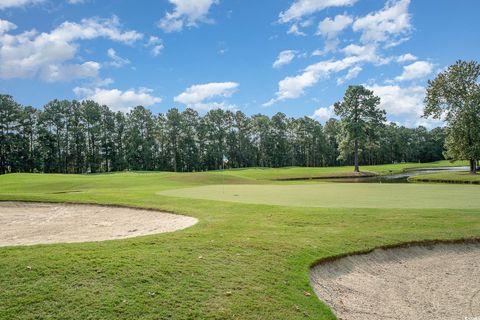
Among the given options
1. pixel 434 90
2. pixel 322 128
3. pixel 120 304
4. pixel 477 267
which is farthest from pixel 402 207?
pixel 322 128

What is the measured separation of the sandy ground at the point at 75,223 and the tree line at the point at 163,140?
177 feet

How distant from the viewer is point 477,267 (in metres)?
10.3

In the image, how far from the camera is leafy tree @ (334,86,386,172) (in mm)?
62656

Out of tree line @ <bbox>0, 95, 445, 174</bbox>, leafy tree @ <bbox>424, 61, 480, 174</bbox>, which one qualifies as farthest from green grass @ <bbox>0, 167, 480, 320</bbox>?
tree line @ <bbox>0, 95, 445, 174</bbox>

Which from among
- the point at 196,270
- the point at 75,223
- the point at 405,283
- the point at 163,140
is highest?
the point at 163,140

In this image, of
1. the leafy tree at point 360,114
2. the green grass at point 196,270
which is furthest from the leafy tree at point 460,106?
the green grass at point 196,270

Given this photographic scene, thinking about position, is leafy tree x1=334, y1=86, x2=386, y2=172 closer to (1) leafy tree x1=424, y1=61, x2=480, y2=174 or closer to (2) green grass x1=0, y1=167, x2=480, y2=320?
(1) leafy tree x1=424, y1=61, x2=480, y2=174

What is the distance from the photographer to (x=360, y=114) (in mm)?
63156

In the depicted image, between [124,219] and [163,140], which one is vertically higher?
[163,140]

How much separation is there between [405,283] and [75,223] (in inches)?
471

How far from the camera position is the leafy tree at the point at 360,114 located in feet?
206

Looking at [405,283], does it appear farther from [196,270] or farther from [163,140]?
[163,140]

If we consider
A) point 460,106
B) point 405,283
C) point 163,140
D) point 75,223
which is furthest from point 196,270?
point 163,140

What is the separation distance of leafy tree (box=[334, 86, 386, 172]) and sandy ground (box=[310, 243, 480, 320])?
53.2m
